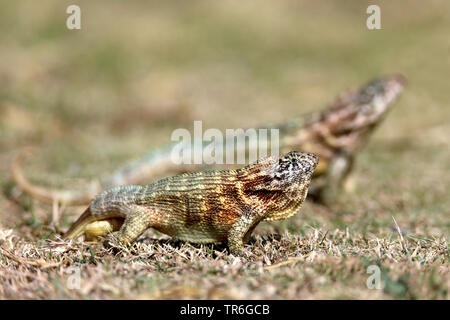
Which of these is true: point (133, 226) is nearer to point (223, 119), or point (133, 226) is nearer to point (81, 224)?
point (81, 224)

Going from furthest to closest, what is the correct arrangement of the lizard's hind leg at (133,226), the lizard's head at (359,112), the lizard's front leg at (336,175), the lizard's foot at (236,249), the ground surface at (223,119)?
the lizard's head at (359,112) → the lizard's front leg at (336,175) → the lizard's hind leg at (133,226) → the lizard's foot at (236,249) → the ground surface at (223,119)

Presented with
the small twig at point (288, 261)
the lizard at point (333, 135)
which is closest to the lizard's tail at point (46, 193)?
the lizard at point (333, 135)

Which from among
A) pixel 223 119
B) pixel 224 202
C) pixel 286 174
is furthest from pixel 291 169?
pixel 223 119

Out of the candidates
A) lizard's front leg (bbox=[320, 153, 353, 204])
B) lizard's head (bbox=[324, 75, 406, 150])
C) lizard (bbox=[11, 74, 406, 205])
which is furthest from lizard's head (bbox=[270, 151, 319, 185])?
lizard's head (bbox=[324, 75, 406, 150])

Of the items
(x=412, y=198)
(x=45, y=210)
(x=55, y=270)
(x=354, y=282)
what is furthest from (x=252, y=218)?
(x=412, y=198)

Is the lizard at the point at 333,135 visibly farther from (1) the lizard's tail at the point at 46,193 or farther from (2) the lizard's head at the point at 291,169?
(2) the lizard's head at the point at 291,169

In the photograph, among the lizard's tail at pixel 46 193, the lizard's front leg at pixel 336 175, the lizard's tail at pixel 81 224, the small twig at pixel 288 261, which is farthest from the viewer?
the lizard's front leg at pixel 336 175

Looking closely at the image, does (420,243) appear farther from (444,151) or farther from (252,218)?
(444,151)
